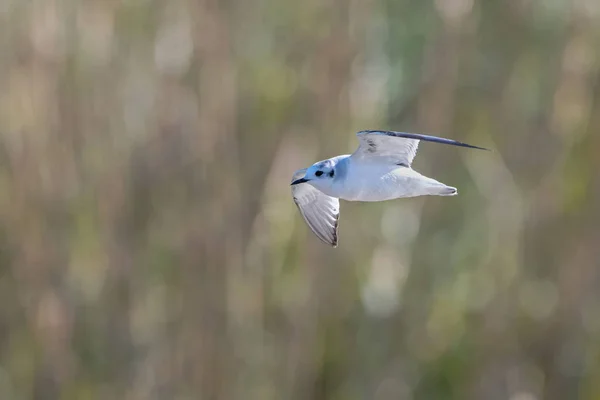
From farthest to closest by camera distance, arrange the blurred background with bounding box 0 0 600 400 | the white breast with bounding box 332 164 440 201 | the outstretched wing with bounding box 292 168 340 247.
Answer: the blurred background with bounding box 0 0 600 400 → the outstretched wing with bounding box 292 168 340 247 → the white breast with bounding box 332 164 440 201

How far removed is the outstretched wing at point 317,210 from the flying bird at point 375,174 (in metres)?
0.02

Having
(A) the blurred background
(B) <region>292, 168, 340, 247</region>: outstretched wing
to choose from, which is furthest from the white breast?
(A) the blurred background

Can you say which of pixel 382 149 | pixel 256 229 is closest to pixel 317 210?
pixel 382 149

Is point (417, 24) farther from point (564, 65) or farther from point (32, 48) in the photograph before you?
point (32, 48)

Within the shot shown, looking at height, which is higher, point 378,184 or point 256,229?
point 378,184

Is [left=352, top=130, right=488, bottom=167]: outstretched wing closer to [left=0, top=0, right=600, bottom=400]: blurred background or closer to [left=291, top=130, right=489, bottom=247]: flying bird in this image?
[left=291, top=130, right=489, bottom=247]: flying bird

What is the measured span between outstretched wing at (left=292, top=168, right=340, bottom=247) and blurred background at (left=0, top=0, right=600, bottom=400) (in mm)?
538

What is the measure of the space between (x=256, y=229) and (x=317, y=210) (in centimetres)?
58

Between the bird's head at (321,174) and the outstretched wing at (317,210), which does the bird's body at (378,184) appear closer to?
the bird's head at (321,174)

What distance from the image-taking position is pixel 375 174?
54 cm

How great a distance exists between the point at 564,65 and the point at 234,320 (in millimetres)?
647

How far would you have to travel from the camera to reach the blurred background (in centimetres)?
131

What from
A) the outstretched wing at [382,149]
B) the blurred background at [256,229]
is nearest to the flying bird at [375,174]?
the outstretched wing at [382,149]

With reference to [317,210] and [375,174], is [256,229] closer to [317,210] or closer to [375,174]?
[317,210]
